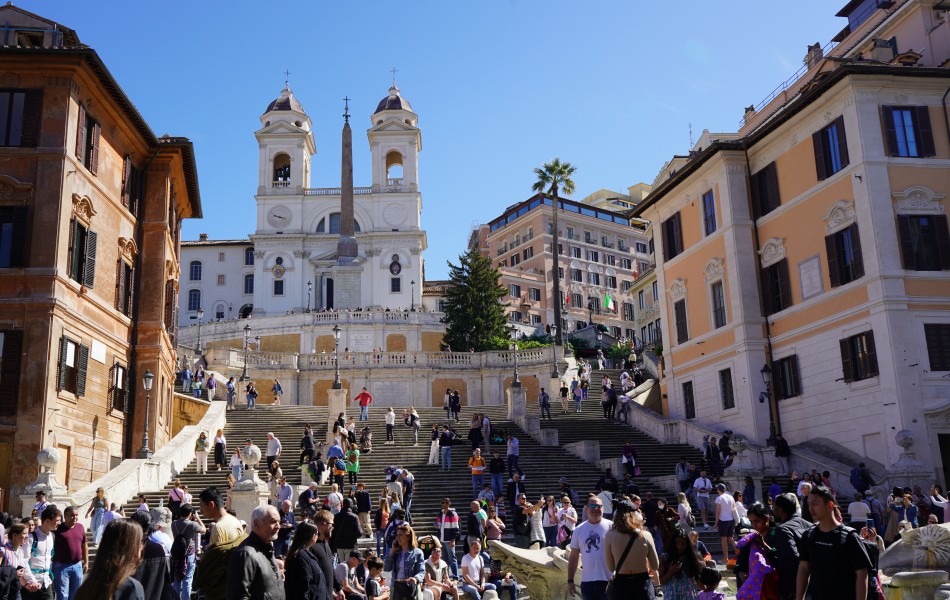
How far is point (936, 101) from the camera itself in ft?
93.8

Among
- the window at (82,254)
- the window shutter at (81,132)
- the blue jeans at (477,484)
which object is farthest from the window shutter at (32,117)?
the blue jeans at (477,484)

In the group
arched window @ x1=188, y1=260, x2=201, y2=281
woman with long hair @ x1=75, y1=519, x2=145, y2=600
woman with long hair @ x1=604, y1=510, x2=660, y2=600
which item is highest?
arched window @ x1=188, y1=260, x2=201, y2=281

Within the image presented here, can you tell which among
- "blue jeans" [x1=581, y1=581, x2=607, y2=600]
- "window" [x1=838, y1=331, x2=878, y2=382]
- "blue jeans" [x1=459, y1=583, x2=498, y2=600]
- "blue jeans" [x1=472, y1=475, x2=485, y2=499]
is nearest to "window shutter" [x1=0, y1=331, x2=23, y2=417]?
"blue jeans" [x1=472, y1=475, x2=485, y2=499]

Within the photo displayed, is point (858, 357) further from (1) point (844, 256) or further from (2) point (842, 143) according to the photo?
(2) point (842, 143)

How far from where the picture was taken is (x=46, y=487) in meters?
20.4

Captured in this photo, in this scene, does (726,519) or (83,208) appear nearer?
(726,519)

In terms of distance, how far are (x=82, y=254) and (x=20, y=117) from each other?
13.2ft

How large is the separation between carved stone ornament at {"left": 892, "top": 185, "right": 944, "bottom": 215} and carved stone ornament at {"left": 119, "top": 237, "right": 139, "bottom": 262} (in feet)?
76.8

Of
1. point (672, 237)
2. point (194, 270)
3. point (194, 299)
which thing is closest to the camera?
point (672, 237)

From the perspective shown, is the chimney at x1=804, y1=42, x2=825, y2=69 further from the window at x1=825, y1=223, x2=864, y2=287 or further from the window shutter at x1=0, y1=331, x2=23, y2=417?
the window shutter at x1=0, y1=331, x2=23, y2=417

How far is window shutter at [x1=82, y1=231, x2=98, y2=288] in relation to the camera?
26166mm

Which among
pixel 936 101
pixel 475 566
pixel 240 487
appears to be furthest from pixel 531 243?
pixel 475 566

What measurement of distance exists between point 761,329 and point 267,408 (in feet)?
64.3

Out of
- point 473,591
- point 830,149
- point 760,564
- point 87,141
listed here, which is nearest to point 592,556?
point 760,564
